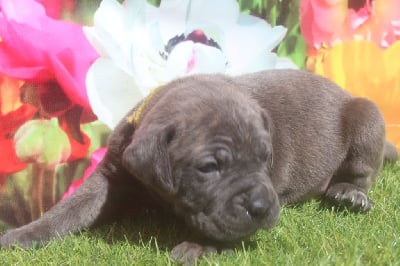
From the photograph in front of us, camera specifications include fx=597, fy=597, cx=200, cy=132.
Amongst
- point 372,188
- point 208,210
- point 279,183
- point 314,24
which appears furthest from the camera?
point 314,24

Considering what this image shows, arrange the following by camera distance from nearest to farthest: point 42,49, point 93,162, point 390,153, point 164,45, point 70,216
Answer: point 70,216 → point 42,49 → point 93,162 → point 164,45 → point 390,153

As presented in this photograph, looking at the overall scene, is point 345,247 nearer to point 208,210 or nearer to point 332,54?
point 208,210

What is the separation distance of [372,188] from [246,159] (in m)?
1.59

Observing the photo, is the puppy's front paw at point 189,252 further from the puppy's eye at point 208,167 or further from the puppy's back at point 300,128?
the puppy's back at point 300,128

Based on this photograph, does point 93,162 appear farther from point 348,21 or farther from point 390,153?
point 348,21

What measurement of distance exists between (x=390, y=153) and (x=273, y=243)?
193 centimetres

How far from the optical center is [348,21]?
4.98 m

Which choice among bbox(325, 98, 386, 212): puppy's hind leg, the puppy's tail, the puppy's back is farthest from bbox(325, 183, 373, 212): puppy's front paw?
the puppy's tail

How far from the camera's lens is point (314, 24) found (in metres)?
4.88

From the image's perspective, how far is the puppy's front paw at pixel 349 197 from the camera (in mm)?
3771

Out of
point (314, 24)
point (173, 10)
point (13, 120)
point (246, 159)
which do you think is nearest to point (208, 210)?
point (246, 159)

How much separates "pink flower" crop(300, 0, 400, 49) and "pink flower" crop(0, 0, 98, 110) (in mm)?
1828

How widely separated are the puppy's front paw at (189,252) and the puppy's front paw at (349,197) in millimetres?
1151

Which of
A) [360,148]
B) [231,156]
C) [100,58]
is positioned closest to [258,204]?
[231,156]
